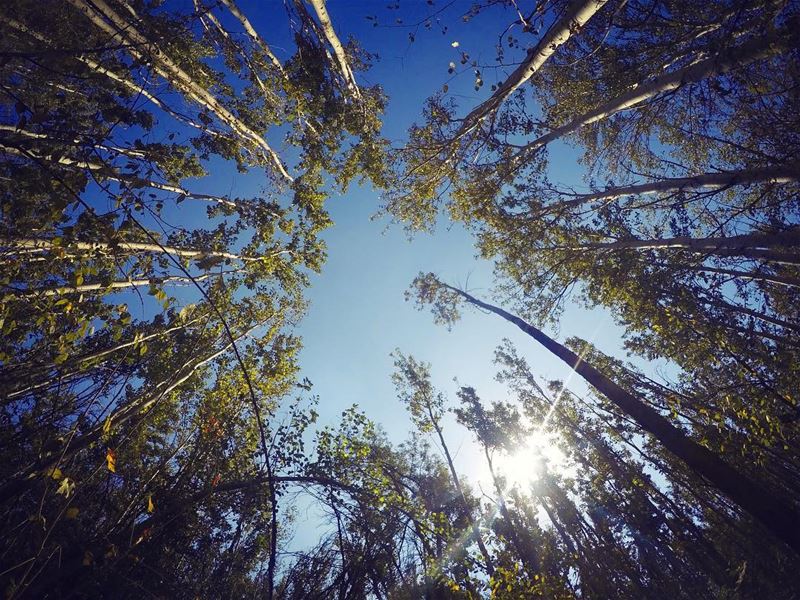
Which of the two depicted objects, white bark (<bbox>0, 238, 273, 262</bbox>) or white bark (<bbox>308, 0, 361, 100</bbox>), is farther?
white bark (<bbox>308, 0, 361, 100</bbox>)

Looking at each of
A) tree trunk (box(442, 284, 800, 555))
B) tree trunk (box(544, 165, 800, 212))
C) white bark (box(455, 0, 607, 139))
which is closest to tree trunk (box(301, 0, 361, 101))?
white bark (box(455, 0, 607, 139))

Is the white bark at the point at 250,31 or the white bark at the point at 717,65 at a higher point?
the white bark at the point at 250,31

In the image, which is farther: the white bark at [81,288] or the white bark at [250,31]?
the white bark at [250,31]

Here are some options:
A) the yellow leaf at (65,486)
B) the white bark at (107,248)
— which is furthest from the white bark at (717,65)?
the yellow leaf at (65,486)

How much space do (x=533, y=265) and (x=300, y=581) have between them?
8.58 metres

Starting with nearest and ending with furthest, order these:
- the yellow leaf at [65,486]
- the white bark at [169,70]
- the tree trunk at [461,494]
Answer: the yellow leaf at [65,486] < the white bark at [169,70] < the tree trunk at [461,494]

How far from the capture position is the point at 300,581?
4.21 meters

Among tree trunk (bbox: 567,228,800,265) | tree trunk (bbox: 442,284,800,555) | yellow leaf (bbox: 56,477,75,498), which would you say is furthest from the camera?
tree trunk (bbox: 567,228,800,265)

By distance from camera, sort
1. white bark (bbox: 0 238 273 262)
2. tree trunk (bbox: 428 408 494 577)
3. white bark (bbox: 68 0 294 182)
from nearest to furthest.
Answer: white bark (bbox: 0 238 273 262), white bark (bbox: 68 0 294 182), tree trunk (bbox: 428 408 494 577)

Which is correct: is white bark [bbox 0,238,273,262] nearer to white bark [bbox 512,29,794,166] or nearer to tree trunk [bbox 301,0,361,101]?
tree trunk [bbox 301,0,361,101]

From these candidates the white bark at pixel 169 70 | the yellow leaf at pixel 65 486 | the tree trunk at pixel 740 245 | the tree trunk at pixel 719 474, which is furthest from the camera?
the tree trunk at pixel 740 245

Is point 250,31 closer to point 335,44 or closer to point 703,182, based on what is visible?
point 335,44

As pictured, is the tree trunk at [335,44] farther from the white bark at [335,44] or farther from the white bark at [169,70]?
the white bark at [169,70]

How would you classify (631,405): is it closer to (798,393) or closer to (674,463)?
(798,393)
